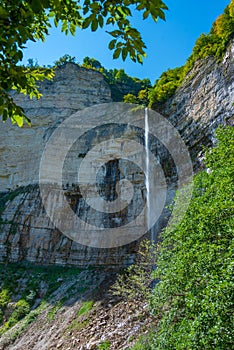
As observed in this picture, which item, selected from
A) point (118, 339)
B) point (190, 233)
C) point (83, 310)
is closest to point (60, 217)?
point (83, 310)

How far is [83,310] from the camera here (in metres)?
12.6

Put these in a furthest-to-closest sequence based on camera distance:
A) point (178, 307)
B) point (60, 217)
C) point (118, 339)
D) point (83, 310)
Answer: point (60, 217) → point (83, 310) → point (118, 339) → point (178, 307)

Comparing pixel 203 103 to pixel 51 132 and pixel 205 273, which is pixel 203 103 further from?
pixel 51 132

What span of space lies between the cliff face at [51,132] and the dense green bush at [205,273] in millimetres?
6382

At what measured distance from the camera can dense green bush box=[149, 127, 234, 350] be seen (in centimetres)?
483

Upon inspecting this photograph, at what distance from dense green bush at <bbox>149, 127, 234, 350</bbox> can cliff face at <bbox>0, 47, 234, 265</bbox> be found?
6.38 m

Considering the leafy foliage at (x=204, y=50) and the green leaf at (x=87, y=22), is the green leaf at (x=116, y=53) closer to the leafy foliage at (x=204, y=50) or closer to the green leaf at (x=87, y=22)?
the green leaf at (x=87, y=22)

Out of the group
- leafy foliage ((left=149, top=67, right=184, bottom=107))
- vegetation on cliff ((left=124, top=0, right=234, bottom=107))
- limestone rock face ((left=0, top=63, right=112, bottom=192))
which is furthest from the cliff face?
leafy foliage ((left=149, top=67, right=184, bottom=107))

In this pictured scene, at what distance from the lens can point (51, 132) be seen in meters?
26.6

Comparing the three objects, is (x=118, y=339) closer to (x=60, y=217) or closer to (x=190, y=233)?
(x=190, y=233)

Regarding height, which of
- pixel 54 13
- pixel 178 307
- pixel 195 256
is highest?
pixel 54 13

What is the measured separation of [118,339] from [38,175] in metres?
16.6

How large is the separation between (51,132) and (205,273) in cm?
2285

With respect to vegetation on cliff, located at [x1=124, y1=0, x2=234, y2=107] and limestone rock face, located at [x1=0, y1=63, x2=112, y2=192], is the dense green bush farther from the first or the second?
limestone rock face, located at [x1=0, y1=63, x2=112, y2=192]
